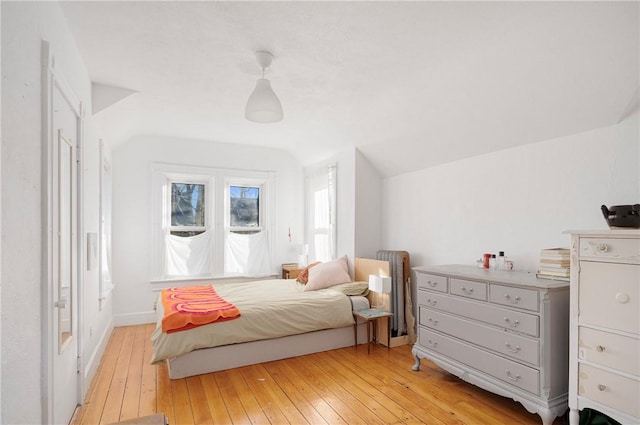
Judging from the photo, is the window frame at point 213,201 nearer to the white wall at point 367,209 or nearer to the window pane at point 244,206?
the window pane at point 244,206

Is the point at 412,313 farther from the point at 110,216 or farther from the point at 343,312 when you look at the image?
the point at 110,216

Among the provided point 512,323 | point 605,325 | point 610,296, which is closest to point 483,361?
point 512,323

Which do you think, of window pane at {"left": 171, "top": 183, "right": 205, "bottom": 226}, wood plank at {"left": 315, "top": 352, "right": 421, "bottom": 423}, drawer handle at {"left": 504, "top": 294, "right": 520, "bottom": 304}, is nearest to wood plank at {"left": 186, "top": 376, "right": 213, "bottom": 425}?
wood plank at {"left": 315, "top": 352, "right": 421, "bottom": 423}

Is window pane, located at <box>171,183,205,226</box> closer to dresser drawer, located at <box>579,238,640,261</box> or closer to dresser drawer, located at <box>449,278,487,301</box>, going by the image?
dresser drawer, located at <box>449,278,487,301</box>

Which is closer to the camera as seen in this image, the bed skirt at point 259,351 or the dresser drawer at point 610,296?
the dresser drawer at point 610,296

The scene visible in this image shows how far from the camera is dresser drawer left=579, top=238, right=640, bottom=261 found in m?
1.96

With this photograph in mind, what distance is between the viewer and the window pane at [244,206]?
5.79 meters

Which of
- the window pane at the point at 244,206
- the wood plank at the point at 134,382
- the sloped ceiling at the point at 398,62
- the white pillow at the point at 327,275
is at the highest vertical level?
→ the sloped ceiling at the point at 398,62

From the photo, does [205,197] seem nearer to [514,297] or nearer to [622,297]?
[514,297]

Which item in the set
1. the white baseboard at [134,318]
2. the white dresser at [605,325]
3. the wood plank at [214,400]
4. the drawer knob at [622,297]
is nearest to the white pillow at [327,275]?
the wood plank at [214,400]

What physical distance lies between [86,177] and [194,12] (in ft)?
→ 5.71

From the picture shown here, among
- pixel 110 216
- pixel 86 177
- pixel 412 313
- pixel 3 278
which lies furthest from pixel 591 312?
pixel 110 216

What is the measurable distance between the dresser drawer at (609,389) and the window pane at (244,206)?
4.75 m

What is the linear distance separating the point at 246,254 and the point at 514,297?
416cm
